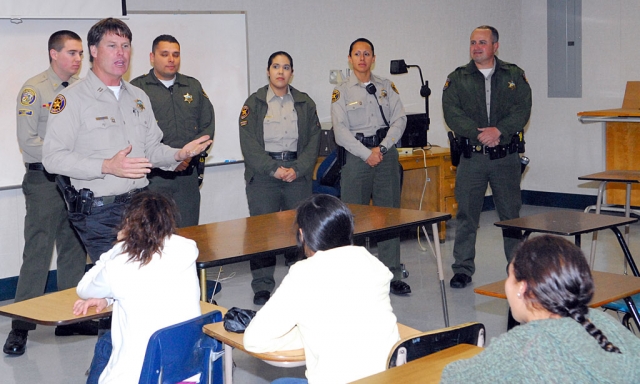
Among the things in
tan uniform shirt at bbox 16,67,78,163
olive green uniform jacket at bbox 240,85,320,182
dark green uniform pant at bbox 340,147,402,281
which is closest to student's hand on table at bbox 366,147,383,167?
dark green uniform pant at bbox 340,147,402,281

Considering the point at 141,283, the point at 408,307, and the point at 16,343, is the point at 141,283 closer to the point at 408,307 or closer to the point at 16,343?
the point at 16,343

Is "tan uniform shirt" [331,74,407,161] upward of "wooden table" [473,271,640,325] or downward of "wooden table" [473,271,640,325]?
upward

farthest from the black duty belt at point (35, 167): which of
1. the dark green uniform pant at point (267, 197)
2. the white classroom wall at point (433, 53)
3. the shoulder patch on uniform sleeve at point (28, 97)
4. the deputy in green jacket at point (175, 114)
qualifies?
the dark green uniform pant at point (267, 197)

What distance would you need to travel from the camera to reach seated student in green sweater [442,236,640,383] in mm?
1566

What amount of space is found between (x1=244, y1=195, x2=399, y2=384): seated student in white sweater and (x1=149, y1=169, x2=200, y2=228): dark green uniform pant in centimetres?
287

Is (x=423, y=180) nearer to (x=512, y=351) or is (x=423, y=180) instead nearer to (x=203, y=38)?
(x=203, y=38)

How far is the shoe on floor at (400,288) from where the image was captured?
5.30 metres

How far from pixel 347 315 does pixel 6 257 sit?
13.4 feet

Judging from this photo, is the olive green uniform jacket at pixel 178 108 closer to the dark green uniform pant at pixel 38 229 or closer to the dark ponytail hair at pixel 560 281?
Answer: the dark green uniform pant at pixel 38 229

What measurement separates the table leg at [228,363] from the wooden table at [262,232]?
21.6 inches

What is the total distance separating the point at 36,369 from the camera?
4.08 metres

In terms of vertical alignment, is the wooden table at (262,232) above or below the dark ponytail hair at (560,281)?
below

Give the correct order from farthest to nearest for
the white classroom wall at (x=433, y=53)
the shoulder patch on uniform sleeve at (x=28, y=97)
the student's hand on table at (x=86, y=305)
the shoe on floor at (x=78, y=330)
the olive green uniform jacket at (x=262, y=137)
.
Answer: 1. the white classroom wall at (x=433, y=53)
2. the olive green uniform jacket at (x=262, y=137)
3. the shoe on floor at (x=78, y=330)
4. the shoulder patch on uniform sleeve at (x=28, y=97)
5. the student's hand on table at (x=86, y=305)

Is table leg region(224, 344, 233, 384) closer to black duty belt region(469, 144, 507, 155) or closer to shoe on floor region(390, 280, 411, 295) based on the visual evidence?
shoe on floor region(390, 280, 411, 295)
